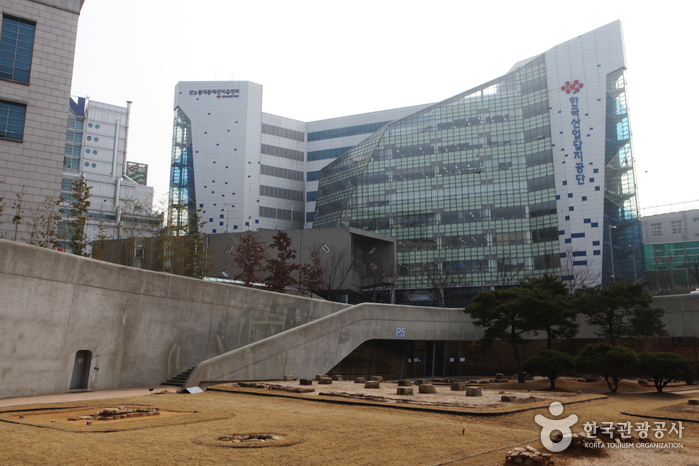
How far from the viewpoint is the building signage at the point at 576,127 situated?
74.8m

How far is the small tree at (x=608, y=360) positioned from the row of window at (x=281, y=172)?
254 ft

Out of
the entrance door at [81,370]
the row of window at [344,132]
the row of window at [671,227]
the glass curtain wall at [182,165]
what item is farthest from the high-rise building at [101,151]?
the row of window at [671,227]

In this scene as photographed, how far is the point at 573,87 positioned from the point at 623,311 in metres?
53.9

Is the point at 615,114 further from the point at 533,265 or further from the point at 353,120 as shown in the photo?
the point at 353,120

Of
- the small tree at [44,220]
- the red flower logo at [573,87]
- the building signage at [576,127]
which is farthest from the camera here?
the red flower logo at [573,87]

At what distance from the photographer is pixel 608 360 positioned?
79.6 feet

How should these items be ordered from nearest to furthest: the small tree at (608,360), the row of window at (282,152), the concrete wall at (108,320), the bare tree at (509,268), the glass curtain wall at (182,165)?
the concrete wall at (108,320)
the small tree at (608,360)
the bare tree at (509,268)
the glass curtain wall at (182,165)
the row of window at (282,152)

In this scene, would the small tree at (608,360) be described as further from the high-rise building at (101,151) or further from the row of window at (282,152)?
the high-rise building at (101,151)

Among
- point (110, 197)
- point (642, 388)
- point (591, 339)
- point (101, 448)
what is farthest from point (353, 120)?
point (101, 448)

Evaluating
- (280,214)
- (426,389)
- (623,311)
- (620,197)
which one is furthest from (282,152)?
(426,389)

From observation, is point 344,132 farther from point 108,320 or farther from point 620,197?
point 108,320

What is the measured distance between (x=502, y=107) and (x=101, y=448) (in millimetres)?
81975

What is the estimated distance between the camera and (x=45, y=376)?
20250 millimetres

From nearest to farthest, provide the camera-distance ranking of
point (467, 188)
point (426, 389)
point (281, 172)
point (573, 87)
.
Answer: point (426, 389), point (573, 87), point (467, 188), point (281, 172)
